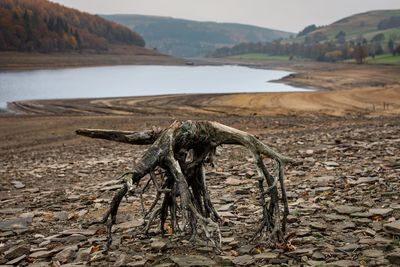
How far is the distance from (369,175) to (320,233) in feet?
16.5

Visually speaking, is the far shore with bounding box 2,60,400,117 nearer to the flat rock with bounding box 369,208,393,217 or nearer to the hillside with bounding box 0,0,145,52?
the flat rock with bounding box 369,208,393,217

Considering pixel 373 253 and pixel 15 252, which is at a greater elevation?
pixel 373 253

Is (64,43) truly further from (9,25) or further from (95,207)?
(95,207)

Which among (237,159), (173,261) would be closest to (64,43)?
(237,159)

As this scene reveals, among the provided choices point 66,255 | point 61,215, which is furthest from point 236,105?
point 66,255

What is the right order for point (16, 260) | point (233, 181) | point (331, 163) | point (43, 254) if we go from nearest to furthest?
point (16, 260) → point (43, 254) → point (233, 181) → point (331, 163)

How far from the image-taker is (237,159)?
1841 centimetres

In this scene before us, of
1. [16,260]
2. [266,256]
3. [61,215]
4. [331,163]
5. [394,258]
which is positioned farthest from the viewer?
[331,163]

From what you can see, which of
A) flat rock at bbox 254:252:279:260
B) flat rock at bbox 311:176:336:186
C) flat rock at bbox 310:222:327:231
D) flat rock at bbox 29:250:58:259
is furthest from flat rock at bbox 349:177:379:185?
flat rock at bbox 29:250:58:259

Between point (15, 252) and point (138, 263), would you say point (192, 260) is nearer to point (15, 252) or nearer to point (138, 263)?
point (138, 263)

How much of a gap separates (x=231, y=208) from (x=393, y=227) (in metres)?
3.73

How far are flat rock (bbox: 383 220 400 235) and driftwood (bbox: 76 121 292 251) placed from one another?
1690 millimetres

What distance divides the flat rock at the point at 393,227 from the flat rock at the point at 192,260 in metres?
3.01

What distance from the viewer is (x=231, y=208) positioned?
10.6 meters
